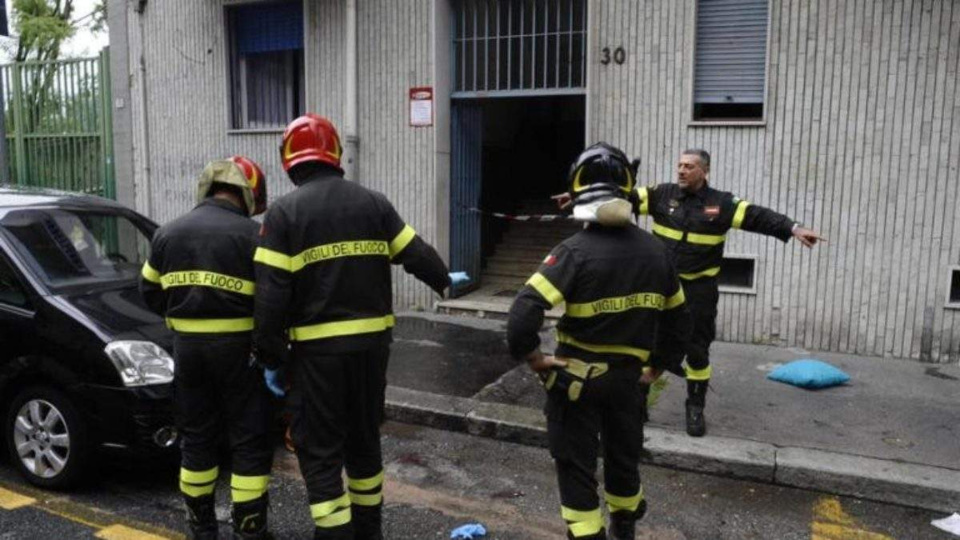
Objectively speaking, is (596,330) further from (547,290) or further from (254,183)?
(254,183)

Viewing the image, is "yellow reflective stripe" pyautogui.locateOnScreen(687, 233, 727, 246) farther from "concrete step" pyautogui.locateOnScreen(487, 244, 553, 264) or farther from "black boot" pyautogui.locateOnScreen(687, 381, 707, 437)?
"concrete step" pyautogui.locateOnScreen(487, 244, 553, 264)

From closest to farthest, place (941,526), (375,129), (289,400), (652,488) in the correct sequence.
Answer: (289,400) < (941,526) < (652,488) < (375,129)

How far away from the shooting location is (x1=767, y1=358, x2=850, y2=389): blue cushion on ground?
20.3ft

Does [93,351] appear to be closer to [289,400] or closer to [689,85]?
[289,400]

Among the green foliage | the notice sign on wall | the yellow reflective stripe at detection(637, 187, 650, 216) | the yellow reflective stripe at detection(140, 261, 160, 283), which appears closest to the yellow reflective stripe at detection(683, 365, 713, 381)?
the yellow reflective stripe at detection(637, 187, 650, 216)

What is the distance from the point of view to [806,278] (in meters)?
7.35

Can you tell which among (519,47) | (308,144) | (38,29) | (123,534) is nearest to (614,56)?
(519,47)

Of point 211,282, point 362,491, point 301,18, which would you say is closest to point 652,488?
point 362,491

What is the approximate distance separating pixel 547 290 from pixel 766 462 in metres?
2.40

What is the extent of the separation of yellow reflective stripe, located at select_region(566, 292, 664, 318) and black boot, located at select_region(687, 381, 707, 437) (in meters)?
2.20

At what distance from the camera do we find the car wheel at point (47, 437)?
14.0 feet

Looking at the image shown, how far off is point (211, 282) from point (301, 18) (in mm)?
6939

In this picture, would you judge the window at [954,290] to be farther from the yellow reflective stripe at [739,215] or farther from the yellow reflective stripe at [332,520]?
the yellow reflective stripe at [332,520]

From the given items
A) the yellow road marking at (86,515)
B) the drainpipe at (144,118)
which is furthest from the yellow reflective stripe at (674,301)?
the drainpipe at (144,118)
